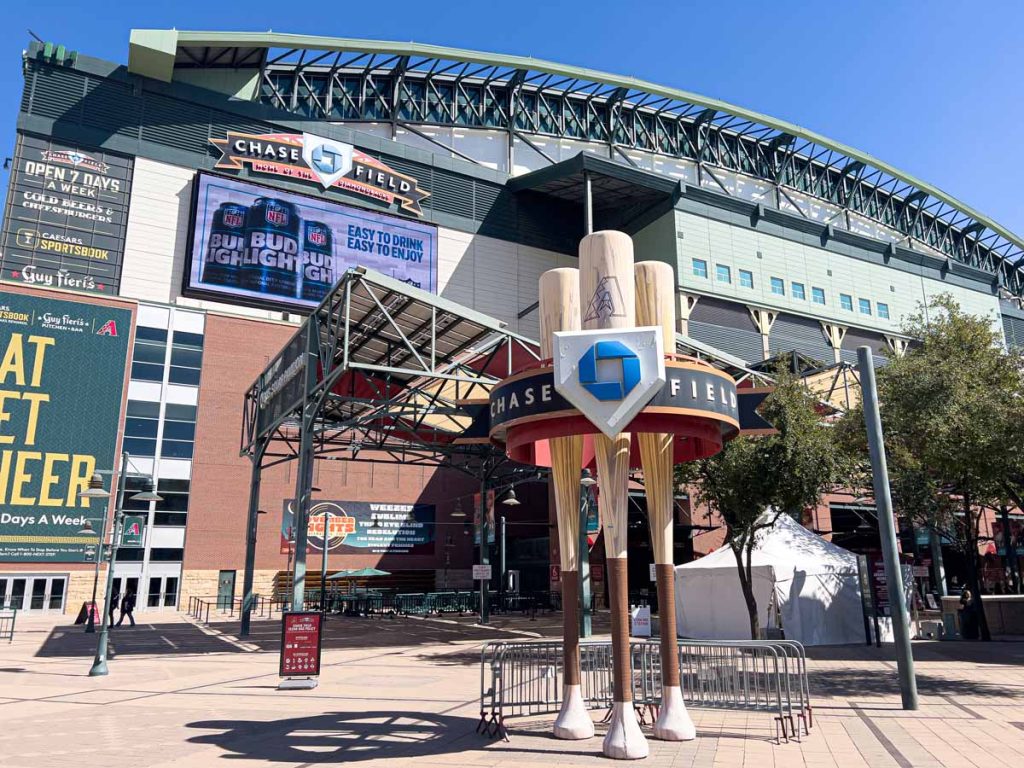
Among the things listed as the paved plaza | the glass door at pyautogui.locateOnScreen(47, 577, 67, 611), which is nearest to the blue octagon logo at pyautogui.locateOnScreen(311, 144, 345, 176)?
the glass door at pyautogui.locateOnScreen(47, 577, 67, 611)

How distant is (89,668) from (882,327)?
64509 millimetres

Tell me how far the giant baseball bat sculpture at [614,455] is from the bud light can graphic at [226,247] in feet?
142

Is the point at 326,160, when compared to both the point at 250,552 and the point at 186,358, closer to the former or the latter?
the point at 186,358

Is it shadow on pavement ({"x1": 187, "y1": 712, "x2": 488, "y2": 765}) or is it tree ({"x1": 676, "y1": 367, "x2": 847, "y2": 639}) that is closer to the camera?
shadow on pavement ({"x1": 187, "y1": 712, "x2": 488, "y2": 765})

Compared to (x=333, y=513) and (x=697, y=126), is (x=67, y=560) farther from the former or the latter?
(x=697, y=126)

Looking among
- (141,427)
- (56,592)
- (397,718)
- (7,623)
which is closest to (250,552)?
(7,623)

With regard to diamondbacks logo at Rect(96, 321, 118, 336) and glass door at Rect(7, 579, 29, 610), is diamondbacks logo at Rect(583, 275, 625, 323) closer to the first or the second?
glass door at Rect(7, 579, 29, 610)

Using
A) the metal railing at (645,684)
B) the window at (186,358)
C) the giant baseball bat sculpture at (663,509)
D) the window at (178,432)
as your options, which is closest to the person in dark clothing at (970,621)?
the metal railing at (645,684)

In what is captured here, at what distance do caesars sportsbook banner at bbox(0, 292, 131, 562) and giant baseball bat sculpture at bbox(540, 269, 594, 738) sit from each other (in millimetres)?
38916

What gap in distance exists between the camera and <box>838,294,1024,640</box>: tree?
16.3m

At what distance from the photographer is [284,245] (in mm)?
51656

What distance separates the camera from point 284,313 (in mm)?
51062

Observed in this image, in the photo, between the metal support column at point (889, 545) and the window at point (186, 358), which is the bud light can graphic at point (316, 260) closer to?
the window at point (186, 358)

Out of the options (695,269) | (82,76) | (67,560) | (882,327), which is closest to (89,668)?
(67,560)
